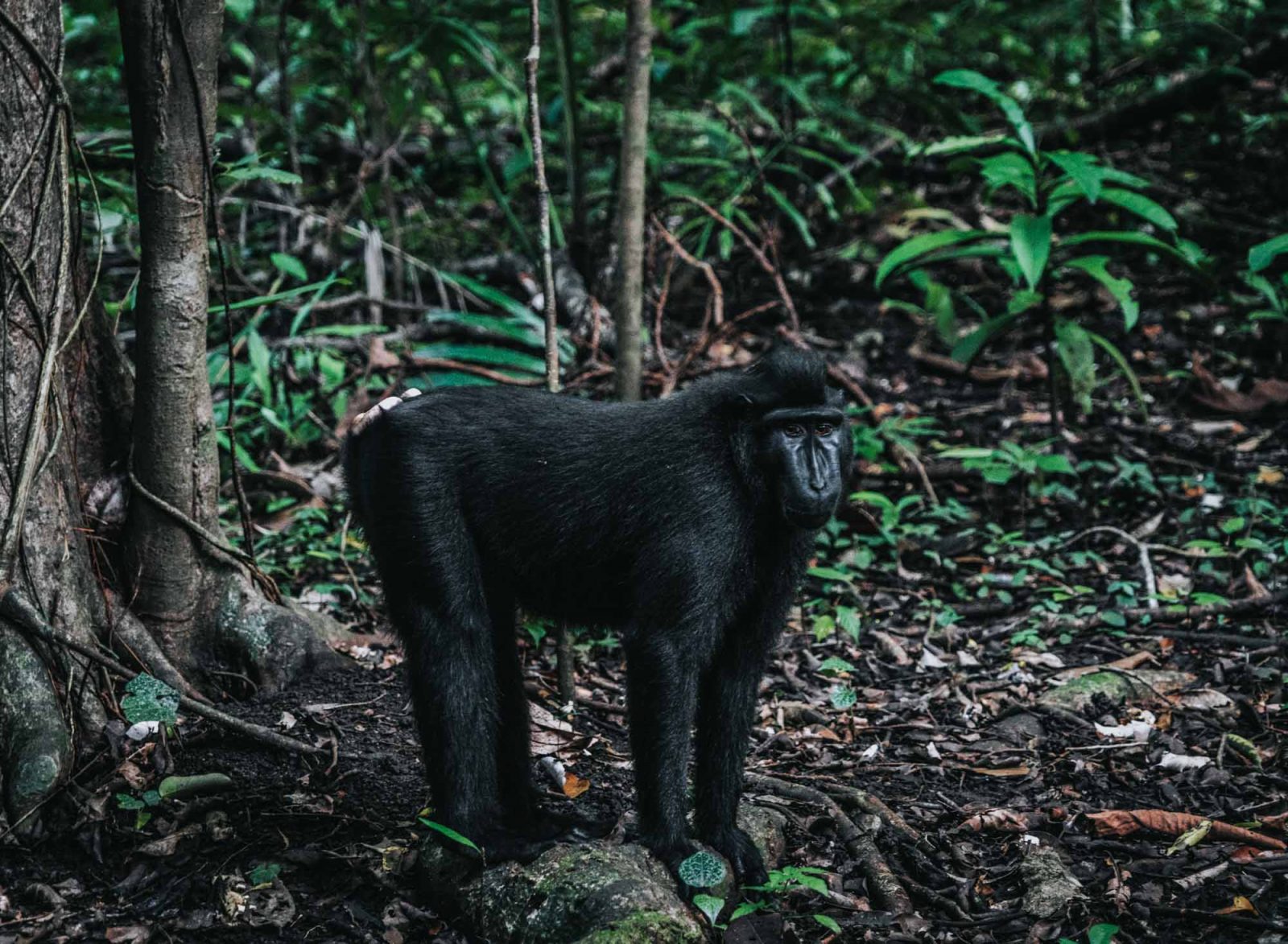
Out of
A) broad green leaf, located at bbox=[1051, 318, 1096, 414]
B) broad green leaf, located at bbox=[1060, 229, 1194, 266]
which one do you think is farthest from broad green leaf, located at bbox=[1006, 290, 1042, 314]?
broad green leaf, located at bbox=[1060, 229, 1194, 266]

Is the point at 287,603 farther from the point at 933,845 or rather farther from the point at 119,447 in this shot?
the point at 933,845

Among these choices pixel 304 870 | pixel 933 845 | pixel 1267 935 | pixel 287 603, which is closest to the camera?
pixel 1267 935

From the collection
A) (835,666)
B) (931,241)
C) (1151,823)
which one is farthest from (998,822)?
(931,241)

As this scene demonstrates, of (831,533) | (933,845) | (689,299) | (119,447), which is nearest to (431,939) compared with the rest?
(933,845)

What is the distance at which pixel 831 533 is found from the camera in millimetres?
6668

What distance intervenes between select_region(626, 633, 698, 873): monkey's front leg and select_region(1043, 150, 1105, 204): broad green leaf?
143 inches

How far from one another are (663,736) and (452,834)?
2.44 feet

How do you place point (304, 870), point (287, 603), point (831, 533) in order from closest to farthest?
point (304, 870) < point (287, 603) < point (831, 533)

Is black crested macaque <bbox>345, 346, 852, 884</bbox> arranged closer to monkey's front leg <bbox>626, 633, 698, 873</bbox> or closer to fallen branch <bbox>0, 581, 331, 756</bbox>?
monkey's front leg <bbox>626, 633, 698, 873</bbox>

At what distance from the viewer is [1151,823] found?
13.6ft

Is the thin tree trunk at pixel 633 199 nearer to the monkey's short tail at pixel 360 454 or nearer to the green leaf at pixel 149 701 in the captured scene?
the monkey's short tail at pixel 360 454

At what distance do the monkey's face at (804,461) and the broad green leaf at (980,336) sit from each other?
340 cm

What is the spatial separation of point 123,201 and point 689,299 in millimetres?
4598

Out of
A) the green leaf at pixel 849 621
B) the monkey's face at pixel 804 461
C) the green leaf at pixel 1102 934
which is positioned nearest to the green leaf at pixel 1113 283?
the green leaf at pixel 849 621
